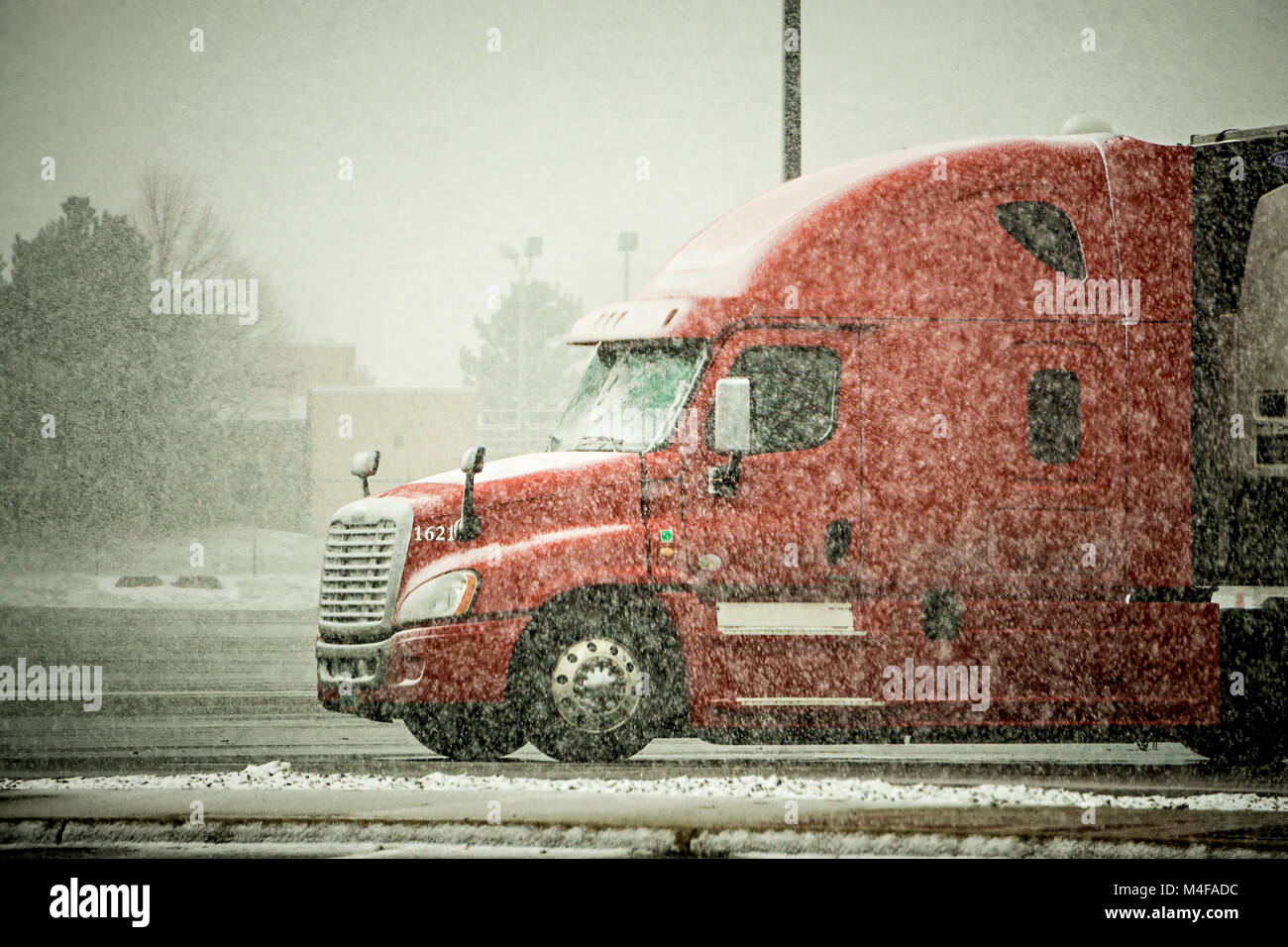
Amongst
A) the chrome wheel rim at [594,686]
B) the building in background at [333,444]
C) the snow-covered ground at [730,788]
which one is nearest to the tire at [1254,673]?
the snow-covered ground at [730,788]

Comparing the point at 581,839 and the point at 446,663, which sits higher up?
the point at 446,663

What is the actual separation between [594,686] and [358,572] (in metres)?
1.67

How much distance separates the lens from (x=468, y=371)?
92875 mm

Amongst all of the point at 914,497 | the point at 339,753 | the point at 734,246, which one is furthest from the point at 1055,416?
the point at 339,753

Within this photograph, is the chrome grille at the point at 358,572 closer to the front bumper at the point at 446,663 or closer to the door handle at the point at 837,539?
the front bumper at the point at 446,663

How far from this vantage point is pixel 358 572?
30.5 ft

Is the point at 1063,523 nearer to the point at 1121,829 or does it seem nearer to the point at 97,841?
the point at 1121,829

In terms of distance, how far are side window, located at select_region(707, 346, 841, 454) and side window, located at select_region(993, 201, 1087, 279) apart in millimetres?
1518

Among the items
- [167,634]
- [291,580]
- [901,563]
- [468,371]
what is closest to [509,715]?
[901,563]

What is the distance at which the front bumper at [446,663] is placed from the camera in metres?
8.92

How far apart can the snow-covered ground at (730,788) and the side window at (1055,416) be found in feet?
7.33

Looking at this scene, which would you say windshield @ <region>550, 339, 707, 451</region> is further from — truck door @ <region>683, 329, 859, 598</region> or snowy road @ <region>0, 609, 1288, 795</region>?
snowy road @ <region>0, 609, 1288, 795</region>

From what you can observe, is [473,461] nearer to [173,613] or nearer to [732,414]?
[732,414]

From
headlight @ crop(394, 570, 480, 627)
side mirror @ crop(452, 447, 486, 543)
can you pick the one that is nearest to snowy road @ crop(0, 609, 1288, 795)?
headlight @ crop(394, 570, 480, 627)
